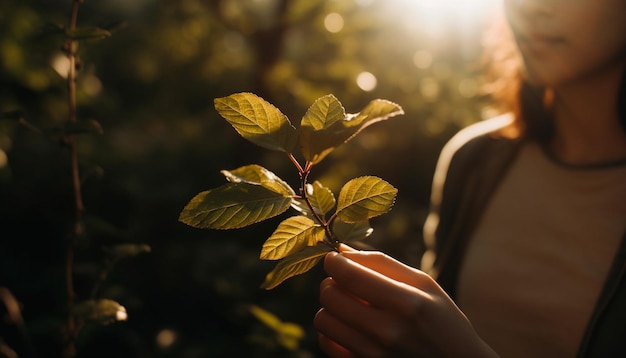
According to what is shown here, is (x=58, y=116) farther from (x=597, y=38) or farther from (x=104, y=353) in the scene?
(x=597, y=38)

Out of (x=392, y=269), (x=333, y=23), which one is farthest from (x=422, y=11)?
(x=392, y=269)

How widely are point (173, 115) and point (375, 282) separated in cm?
448

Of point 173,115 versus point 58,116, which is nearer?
point 58,116

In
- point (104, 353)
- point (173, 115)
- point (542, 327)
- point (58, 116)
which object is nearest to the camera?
point (542, 327)

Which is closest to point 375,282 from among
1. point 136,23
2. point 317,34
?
point 317,34

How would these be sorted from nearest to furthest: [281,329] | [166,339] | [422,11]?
[281,329]
[166,339]
[422,11]

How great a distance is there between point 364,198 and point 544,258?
4.07ft

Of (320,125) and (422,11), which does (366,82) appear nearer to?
(320,125)

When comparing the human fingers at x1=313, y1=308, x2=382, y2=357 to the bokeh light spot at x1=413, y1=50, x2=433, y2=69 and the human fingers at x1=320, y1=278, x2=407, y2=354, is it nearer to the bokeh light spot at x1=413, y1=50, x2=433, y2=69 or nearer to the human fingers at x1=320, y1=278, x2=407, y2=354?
the human fingers at x1=320, y1=278, x2=407, y2=354

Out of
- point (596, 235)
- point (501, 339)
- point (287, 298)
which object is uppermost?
point (596, 235)

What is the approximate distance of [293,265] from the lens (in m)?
0.74

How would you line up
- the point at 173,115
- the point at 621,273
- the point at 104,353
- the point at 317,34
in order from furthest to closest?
the point at 173,115
the point at 317,34
the point at 104,353
the point at 621,273

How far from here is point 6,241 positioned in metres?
3.18

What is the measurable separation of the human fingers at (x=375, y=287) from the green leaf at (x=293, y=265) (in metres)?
0.02
